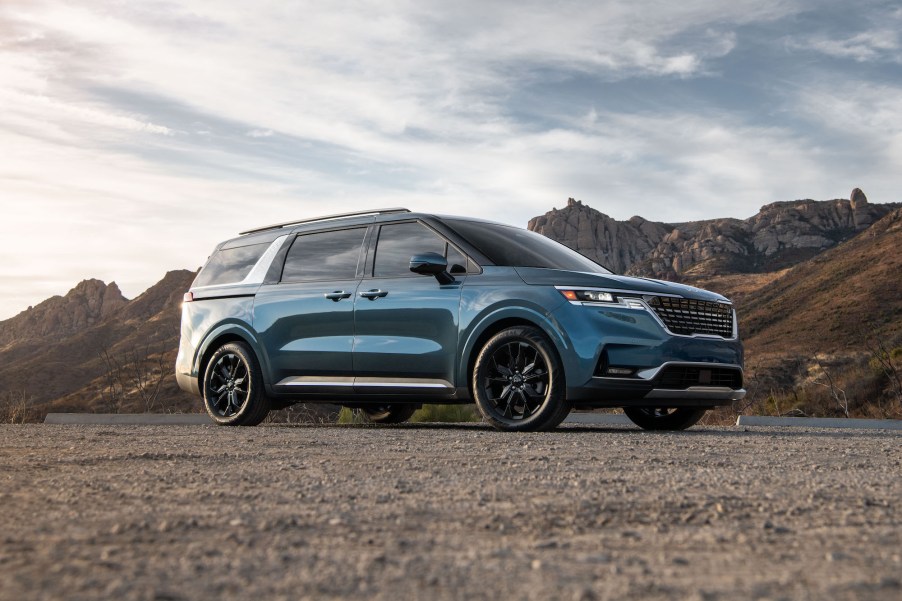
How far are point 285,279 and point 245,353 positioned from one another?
2.74 ft

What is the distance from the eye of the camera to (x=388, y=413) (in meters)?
10.9

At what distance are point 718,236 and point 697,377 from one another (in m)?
143

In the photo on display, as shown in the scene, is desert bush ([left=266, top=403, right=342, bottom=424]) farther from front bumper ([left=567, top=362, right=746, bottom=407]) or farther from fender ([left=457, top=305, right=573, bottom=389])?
front bumper ([left=567, top=362, right=746, bottom=407])

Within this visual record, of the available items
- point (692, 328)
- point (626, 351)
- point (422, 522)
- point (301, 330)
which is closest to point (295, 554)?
point (422, 522)

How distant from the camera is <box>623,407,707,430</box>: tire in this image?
9.05 m

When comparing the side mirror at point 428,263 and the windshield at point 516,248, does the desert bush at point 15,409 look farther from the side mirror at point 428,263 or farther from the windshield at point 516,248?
the windshield at point 516,248

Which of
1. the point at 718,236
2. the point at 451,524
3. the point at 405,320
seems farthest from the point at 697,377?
the point at 718,236

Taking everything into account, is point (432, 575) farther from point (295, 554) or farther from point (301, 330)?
point (301, 330)

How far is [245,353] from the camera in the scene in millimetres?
9445

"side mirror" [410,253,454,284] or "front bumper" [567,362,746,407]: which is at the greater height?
"side mirror" [410,253,454,284]

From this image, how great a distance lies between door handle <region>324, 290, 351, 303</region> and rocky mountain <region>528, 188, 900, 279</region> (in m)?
119

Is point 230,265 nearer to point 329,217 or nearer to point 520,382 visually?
point 329,217

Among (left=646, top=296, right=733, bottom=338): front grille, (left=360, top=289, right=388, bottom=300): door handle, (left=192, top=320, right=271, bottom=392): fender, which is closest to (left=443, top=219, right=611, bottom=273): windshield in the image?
(left=360, top=289, right=388, bottom=300): door handle

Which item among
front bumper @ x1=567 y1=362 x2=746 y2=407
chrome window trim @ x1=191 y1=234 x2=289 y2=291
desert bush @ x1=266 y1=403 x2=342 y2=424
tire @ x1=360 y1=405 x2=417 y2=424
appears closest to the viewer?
front bumper @ x1=567 y1=362 x2=746 y2=407
